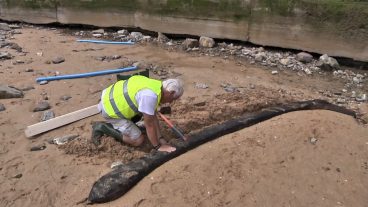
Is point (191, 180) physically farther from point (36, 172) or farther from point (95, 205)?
point (36, 172)

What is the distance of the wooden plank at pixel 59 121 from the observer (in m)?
4.01

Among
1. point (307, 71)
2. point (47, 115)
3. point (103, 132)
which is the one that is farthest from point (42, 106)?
point (307, 71)

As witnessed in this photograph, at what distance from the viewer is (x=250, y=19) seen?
6.71m

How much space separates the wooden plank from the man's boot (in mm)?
543

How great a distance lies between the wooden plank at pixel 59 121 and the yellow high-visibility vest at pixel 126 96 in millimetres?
722

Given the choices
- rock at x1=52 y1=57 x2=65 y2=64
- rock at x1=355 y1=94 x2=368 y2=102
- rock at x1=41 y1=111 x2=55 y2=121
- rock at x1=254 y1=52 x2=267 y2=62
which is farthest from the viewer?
rock at x1=254 y1=52 x2=267 y2=62

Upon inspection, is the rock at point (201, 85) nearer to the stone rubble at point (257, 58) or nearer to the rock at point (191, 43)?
the stone rubble at point (257, 58)

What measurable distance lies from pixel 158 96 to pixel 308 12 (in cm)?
378

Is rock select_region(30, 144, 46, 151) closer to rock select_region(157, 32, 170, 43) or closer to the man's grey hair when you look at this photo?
the man's grey hair

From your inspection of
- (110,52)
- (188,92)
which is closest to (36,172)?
(188,92)

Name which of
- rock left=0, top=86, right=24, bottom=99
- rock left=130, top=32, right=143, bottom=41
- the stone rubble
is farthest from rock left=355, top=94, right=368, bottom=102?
rock left=0, top=86, right=24, bottom=99

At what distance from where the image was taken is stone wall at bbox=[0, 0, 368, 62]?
6047 mm

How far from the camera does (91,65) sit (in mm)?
6109

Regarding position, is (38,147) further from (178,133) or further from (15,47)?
(15,47)
